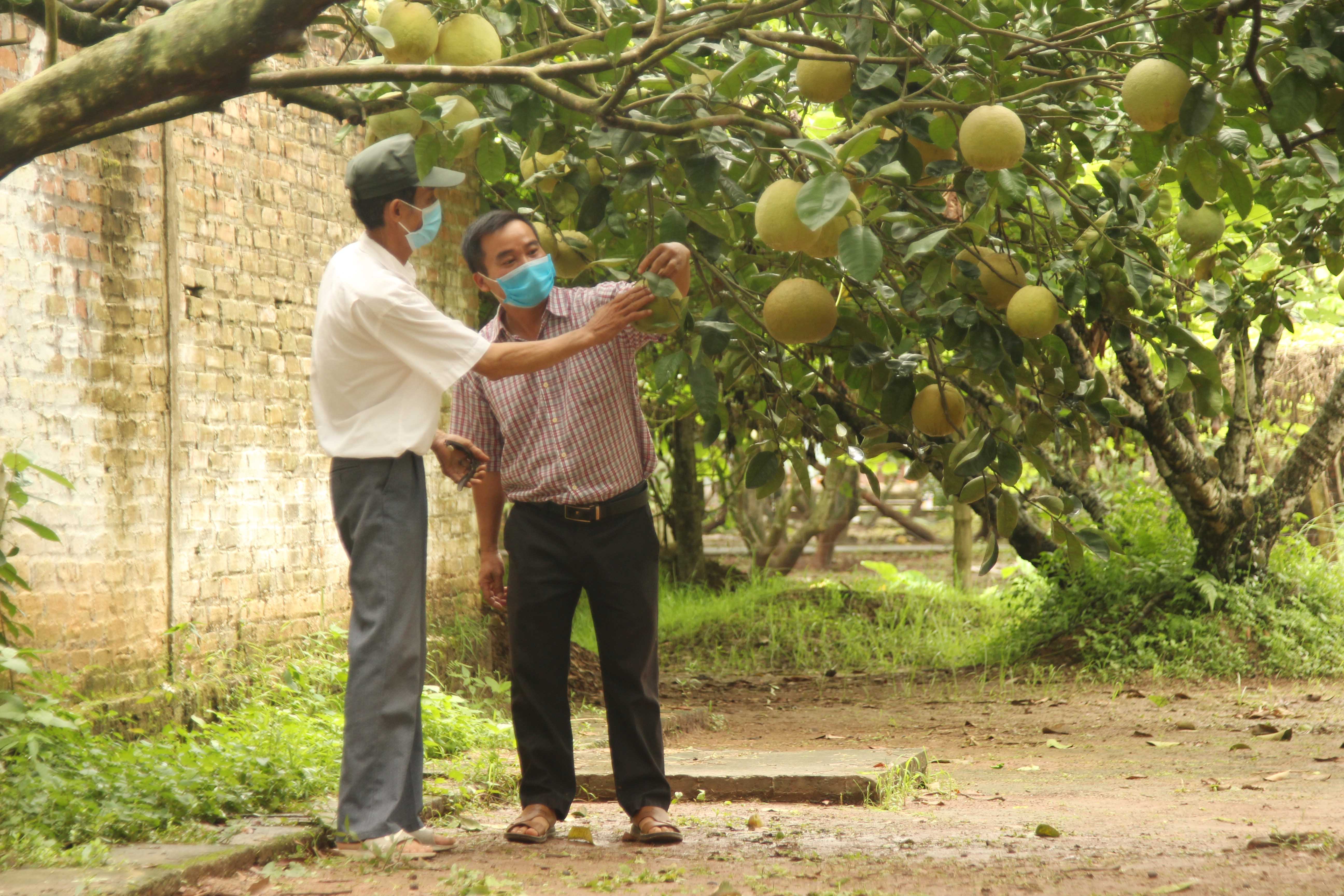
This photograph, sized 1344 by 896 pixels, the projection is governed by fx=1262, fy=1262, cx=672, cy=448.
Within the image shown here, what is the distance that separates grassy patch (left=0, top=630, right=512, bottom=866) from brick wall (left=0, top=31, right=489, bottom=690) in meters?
0.33

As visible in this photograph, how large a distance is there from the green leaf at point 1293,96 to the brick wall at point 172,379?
12.2ft

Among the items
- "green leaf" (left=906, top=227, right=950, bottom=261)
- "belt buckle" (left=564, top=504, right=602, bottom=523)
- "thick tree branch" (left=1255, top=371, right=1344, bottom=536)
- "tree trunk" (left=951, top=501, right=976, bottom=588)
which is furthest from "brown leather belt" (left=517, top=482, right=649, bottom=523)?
"tree trunk" (left=951, top=501, right=976, bottom=588)

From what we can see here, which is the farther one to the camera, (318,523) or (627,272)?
(318,523)

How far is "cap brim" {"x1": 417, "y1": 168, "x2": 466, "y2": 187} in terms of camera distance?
332 cm

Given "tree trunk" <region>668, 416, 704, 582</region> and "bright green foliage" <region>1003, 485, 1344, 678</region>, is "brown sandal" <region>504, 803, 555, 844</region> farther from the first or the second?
"tree trunk" <region>668, 416, 704, 582</region>

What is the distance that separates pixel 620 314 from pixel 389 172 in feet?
2.47

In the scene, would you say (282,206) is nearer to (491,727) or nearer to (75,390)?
(75,390)

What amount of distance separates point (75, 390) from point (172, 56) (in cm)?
221

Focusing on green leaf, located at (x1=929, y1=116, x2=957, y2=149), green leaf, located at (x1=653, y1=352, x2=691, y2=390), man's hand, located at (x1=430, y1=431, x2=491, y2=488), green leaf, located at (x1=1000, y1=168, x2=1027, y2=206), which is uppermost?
green leaf, located at (x1=929, y1=116, x2=957, y2=149)

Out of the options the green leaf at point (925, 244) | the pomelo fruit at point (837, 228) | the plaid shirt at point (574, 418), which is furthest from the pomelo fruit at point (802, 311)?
the plaid shirt at point (574, 418)

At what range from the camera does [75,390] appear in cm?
434

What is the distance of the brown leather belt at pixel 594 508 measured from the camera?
3.52 m

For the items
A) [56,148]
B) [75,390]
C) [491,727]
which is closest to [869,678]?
[491,727]

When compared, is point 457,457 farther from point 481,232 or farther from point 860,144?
point 860,144
